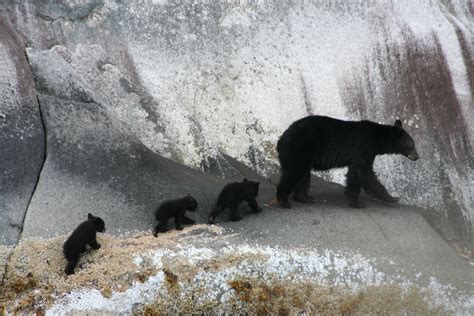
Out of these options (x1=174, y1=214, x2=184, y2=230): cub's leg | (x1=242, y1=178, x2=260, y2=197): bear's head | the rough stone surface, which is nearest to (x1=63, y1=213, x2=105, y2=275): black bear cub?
the rough stone surface

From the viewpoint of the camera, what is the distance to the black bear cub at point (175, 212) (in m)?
9.08

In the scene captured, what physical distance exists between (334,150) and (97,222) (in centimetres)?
339

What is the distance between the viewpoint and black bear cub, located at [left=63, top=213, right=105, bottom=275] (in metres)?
8.27

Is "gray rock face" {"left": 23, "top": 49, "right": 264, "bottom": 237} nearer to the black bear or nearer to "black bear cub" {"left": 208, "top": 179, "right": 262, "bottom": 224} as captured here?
"black bear cub" {"left": 208, "top": 179, "right": 262, "bottom": 224}

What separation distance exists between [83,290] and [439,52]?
24.1 ft

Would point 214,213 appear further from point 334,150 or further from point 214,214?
point 334,150

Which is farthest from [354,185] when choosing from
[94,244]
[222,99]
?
[94,244]

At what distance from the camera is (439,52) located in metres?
12.7

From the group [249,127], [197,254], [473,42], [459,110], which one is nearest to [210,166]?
[249,127]

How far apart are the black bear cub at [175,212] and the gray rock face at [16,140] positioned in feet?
5.13

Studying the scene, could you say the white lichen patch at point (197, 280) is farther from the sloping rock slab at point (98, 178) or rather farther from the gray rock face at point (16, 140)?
the gray rock face at point (16, 140)

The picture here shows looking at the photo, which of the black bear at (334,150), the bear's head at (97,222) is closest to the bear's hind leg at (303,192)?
the black bear at (334,150)

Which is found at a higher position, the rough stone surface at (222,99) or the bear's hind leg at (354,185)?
the rough stone surface at (222,99)

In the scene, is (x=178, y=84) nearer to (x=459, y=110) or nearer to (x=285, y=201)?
(x=285, y=201)
